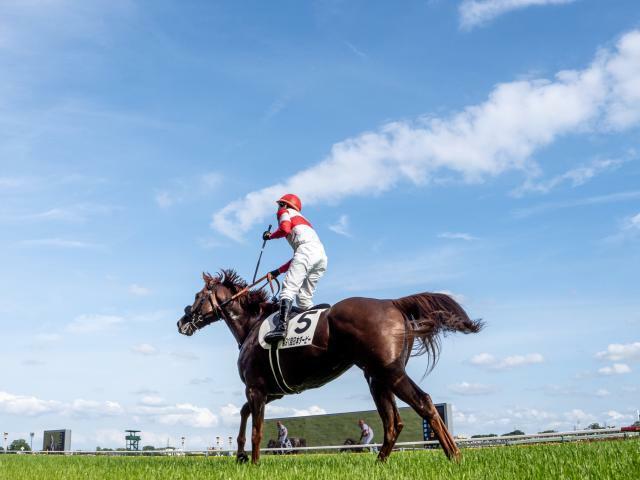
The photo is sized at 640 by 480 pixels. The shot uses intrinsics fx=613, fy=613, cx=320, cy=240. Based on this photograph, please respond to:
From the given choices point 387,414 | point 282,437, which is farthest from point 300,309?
point 282,437

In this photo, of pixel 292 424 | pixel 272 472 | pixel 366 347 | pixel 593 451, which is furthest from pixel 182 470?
pixel 292 424

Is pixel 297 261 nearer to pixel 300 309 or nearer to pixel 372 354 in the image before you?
pixel 300 309

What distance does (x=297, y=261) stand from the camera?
345 inches

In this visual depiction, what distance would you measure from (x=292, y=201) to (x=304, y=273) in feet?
4.09

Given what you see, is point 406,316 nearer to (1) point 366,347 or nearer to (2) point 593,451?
(1) point 366,347

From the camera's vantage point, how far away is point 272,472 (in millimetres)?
6895

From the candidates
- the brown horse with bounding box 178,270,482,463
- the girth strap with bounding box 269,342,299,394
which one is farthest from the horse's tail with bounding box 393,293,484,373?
the girth strap with bounding box 269,342,299,394

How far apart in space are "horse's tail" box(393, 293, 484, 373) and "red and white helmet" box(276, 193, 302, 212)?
2247mm

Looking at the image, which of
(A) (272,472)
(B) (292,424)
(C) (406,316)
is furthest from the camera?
(B) (292,424)

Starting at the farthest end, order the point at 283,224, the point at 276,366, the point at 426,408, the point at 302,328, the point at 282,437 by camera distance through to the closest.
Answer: the point at 282,437, the point at 283,224, the point at 276,366, the point at 302,328, the point at 426,408

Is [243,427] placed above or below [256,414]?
below

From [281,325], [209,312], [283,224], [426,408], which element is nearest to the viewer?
[426,408]

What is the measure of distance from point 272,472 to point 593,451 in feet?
14.6

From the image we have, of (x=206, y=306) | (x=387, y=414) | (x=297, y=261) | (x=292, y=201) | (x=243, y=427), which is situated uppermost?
(x=292, y=201)
